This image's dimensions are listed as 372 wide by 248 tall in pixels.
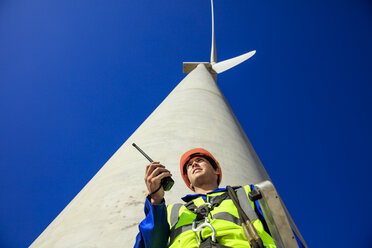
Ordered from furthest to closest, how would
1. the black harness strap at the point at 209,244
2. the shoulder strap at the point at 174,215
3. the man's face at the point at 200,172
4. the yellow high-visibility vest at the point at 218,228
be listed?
the man's face at the point at 200,172, the shoulder strap at the point at 174,215, the yellow high-visibility vest at the point at 218,228, the black harness strap at the point at 209,244

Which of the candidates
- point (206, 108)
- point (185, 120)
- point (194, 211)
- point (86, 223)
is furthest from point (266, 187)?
point (206, 108)

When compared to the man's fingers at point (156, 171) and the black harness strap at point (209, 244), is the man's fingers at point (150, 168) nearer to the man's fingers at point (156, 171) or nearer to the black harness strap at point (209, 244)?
the man's fingers at point (156, 171)

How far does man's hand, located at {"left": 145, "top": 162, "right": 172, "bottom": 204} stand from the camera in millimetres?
2281

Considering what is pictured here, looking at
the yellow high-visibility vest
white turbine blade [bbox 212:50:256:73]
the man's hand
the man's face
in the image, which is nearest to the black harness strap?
the yellow high-visibility vest

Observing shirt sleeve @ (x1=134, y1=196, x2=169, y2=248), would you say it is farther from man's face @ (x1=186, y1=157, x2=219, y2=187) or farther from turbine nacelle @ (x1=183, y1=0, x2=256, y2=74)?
turbine nacelle @ (x1=183, y1=0, x2=256, y2=74)

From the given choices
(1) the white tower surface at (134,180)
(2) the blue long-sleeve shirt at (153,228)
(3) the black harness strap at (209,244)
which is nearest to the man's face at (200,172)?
(1) the white tower surface at (134,180)

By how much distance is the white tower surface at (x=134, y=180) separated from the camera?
2639mm

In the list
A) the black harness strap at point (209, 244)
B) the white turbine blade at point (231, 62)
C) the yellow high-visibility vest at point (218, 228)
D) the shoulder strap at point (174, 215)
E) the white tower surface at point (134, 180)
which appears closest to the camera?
the black harness strap at point (209, 244)

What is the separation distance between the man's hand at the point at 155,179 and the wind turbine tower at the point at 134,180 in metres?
0.58

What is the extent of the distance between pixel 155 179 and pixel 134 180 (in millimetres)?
1319

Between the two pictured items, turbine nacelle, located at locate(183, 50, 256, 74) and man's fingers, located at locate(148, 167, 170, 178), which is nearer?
man's fingers, located at locate(148, 167, 170, 178)

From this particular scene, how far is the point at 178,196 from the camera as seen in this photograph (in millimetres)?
3258

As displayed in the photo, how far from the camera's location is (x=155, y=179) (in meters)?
2.27

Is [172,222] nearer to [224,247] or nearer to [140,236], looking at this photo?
[140,236]
